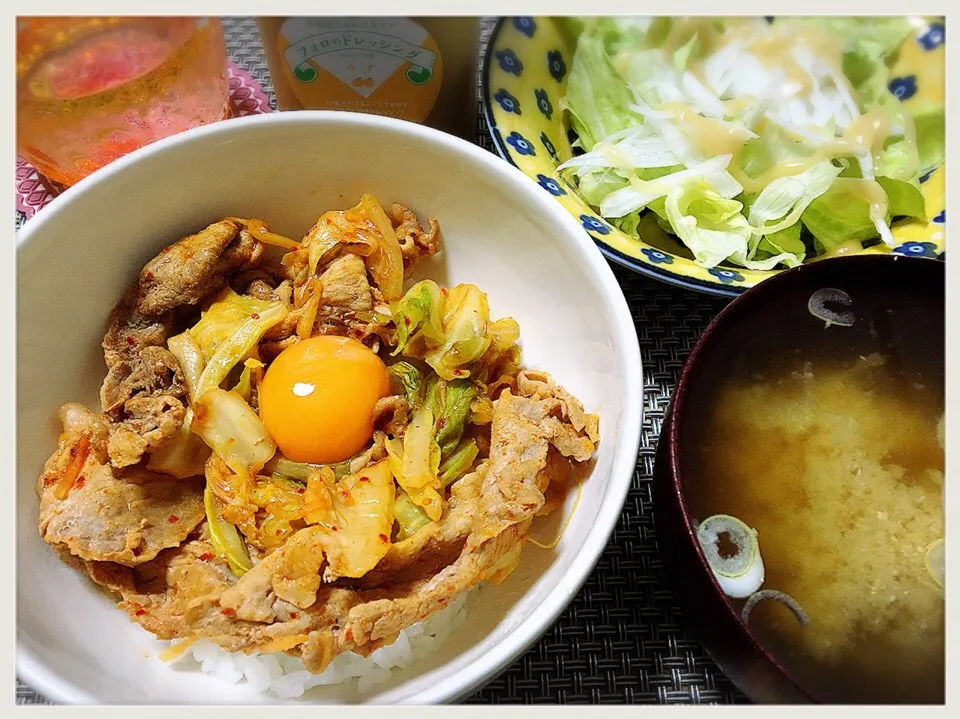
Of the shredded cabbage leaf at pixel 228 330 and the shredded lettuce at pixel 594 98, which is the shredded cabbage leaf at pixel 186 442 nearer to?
the shredded cabbage leaf at pixel 228 330

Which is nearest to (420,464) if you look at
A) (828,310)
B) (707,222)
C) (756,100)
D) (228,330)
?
(228,330)

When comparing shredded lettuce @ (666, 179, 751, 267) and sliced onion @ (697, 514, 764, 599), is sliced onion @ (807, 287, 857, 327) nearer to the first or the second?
shredded lettuce @ (666, 179, 751, 267)

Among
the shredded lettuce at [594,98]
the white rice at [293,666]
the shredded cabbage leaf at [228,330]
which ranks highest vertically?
the shredded lettuce at [594,98]

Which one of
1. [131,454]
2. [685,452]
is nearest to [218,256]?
[131,454]

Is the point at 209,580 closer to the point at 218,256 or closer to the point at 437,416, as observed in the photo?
the point at 437,416

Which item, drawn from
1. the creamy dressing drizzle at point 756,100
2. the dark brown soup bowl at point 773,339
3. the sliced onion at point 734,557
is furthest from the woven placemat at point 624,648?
the creamy dressing drizzle at point 756,100

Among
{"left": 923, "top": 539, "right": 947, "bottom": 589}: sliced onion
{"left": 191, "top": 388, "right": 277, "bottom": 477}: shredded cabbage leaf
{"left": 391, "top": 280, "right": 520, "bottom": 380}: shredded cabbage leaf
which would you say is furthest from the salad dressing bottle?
{"left": 923, "top": 539, "right": 947, "bottom": 589}: sliced onion
